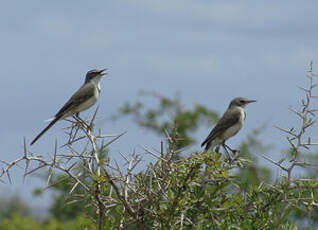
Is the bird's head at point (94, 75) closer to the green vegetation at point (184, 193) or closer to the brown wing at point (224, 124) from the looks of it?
the brown wing at point (224, 124)

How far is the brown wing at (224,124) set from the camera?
377 inches

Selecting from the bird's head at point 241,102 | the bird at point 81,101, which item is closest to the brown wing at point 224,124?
the bird's head at point 241,102

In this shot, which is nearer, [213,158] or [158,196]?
[158,196]

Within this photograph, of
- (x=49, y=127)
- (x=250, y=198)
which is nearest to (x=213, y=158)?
(x=250, y=198)

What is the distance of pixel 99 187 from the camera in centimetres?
350

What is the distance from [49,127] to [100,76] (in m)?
2.27

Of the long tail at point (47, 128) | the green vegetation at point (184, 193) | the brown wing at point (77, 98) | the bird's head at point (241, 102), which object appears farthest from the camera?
the bird's head at point (241, 102)

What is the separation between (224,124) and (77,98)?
256 centimetres

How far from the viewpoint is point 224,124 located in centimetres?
976

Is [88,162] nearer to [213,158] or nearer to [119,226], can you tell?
[119,226]

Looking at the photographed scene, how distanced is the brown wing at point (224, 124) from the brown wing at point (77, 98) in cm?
222

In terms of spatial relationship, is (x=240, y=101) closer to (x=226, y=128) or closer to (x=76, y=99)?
(x=226, y=128)

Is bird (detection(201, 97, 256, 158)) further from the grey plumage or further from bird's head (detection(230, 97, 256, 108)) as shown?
bird's head (detection(230, 97, 256, 108))

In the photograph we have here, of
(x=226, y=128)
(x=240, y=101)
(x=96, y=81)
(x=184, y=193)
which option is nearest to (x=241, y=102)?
(x=240, y=101)
